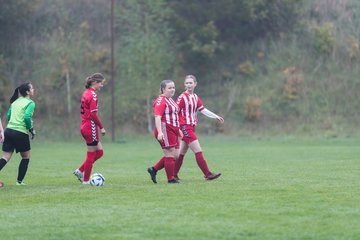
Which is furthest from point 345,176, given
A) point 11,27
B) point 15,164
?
point 11,27

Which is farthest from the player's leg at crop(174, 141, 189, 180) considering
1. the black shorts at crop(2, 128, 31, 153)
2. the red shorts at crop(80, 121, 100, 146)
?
the black shorts at crop(2, 128, 31, 153)

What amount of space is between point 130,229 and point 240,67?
37.7 metres

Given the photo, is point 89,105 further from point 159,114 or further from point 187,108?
point 187,108

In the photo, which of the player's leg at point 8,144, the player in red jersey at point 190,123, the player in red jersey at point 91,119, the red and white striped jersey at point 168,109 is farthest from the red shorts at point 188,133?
the player's leg at point 8,144

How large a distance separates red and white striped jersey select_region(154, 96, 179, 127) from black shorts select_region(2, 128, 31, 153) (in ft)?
7.79

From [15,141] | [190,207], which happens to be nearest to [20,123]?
[15,141]

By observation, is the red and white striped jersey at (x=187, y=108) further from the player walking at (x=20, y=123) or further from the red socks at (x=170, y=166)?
the player walking at (x=20, y=123)

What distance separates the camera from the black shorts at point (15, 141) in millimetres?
14195

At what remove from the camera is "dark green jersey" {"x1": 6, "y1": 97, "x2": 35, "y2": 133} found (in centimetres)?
1413

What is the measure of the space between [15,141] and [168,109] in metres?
2.75

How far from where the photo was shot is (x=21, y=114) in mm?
14172

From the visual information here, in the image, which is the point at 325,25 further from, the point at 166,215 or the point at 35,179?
the point at 166,215

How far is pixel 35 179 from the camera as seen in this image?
54.4ft

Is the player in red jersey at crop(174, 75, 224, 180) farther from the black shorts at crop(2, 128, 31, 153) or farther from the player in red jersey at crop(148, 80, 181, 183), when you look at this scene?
the black shorts at crop(2, 128, 31, 153)
